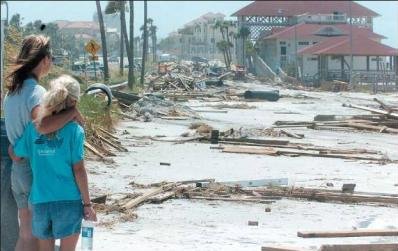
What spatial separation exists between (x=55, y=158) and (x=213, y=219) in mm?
5200

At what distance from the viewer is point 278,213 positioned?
12.1 metres

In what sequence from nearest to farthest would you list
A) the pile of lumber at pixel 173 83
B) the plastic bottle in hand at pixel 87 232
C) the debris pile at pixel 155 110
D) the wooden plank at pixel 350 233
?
1. the plastic bottle in hand at pixel 87 232
2. the wooden plank at pixel 350 233
3. the debris pile at pixel 155 110
4. the pile of lumber at pixel 173 83

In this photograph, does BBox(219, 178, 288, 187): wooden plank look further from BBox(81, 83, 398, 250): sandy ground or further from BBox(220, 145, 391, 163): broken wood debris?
BBox(220, 145, 391, 163): broken wood debris

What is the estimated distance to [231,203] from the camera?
1284 centimetres

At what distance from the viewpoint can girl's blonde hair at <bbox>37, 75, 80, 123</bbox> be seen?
646cm

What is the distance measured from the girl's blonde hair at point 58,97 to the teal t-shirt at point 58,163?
15 centimetres

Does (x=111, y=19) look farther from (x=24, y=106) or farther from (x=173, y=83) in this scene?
(x=24, y=106)

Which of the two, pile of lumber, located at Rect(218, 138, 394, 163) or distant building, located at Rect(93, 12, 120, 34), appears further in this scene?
distant building, located at Rect(93, 12, 120, 34)

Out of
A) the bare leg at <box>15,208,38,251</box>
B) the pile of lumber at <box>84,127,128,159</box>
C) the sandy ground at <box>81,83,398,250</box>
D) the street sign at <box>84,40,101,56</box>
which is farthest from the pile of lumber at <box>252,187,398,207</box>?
the street sign at <box>84,40,101,56</box>

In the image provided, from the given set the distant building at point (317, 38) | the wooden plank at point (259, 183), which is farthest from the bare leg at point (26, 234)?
the distant building at point (317, 38)

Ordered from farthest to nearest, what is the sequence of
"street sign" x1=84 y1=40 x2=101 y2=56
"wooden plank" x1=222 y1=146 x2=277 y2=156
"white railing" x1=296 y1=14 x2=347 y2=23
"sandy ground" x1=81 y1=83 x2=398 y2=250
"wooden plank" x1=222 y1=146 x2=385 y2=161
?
"white railing" x1=296 y1=14 x2=347 y2=23, "street sign" x1=84 y1=40 x2=101 y2=56, "wooden plank" x1=222 y1=146 x2=277 y2=156, "wooden plank" x1=222 y1=146 x2=385 y2=161, "sandy ground" x1=81 y1=83 x2=398 y2=250

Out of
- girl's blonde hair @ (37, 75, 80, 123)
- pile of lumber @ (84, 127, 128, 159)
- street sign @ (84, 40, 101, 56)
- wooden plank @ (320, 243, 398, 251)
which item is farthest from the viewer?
street sign @ (84, 40, 101, 56)

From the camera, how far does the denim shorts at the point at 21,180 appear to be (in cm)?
688

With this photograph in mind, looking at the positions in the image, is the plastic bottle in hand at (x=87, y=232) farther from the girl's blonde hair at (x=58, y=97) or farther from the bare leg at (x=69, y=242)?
the girl's blonde hair at (x=58, y=97)
